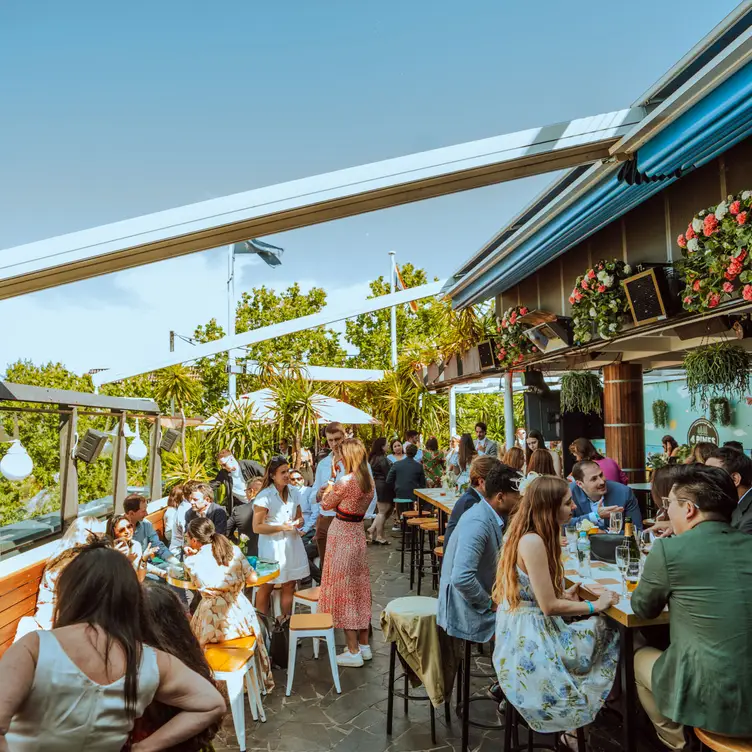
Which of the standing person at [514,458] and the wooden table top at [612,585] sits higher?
the standing person at [514,458]

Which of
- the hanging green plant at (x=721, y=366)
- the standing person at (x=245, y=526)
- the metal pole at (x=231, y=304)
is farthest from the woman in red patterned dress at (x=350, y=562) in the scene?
the metal pole at (x=231, y=304)

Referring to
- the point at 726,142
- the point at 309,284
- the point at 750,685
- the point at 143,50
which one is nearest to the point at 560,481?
the point at 750,685

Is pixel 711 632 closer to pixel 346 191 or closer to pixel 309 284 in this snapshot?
pixel 346 191

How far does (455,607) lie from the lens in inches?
132

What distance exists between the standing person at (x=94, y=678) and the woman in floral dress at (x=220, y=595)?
2.01 meters

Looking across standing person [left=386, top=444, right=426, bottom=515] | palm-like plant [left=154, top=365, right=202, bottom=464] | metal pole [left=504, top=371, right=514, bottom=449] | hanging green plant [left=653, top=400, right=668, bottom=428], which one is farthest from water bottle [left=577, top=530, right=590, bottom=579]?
palm-like plant [left=154, top=365, right=202, bottom=464]

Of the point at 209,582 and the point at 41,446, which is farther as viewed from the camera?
the point at 41,446

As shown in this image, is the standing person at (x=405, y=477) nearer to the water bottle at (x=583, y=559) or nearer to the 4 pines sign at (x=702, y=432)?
the 4 pines sign at (x=702, y=432)

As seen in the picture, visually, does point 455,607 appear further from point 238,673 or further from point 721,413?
point 721,413

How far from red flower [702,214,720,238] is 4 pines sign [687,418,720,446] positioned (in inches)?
376

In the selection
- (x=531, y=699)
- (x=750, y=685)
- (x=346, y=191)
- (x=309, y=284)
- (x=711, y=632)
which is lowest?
(x=531, y=699)

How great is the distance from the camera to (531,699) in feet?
9.03

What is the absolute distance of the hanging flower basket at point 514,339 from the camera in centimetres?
685

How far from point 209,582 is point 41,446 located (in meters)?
5.61
